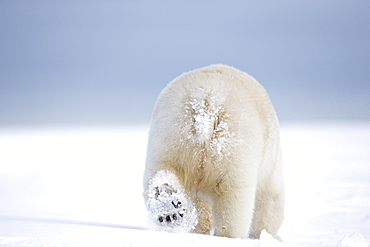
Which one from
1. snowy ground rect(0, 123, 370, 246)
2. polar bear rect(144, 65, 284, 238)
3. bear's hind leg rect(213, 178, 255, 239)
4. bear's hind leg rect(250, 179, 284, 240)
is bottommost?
snowy ground rect(0, 123, 370, 246)

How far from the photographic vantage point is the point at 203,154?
145 inches

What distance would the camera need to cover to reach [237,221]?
3.79 meters

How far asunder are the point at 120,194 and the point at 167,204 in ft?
23.6

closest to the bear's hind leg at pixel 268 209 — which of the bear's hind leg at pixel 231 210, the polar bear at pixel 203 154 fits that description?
the polar bear at pixel 203 154

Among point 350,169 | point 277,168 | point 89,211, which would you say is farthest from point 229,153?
point 350,169

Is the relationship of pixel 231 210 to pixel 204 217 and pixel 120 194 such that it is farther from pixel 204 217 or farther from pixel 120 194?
pixel 120 194

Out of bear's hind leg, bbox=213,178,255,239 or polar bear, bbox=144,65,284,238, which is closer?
polar bear, bbox=144,65,284,238

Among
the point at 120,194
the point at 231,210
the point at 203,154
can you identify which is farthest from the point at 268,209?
the point at 120,194

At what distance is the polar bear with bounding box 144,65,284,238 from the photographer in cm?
359

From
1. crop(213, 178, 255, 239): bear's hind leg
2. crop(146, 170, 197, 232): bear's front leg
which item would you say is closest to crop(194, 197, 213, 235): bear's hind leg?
crop(213, 178, 255, 239): bear's hind leg

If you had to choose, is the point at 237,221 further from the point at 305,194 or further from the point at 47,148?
the point at 47,148

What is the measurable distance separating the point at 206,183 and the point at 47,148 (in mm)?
18765

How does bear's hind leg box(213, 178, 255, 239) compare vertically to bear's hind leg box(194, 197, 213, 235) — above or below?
above

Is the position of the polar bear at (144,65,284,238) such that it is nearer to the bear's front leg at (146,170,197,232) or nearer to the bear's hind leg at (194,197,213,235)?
the bear's front leg at (146,170,197,232)
